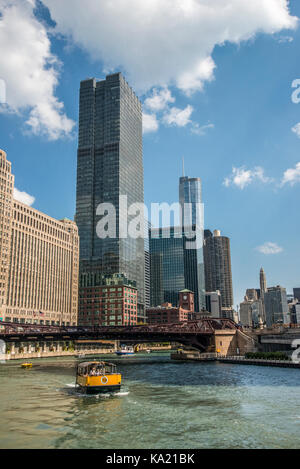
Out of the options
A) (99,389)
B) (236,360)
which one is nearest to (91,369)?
(99,389)

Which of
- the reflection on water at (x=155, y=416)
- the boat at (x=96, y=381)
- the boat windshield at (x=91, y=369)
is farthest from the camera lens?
the boat windshield at (x=91, y=369)

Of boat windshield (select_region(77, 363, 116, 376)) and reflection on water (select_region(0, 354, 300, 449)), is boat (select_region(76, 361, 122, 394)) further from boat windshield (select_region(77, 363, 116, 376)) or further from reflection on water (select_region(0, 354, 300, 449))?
reflection on water (select_region(0, 354, 300, 449))

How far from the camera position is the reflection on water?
Result: 33.2 metres

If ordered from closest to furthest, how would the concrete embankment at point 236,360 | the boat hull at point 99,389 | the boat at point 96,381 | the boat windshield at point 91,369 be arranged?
the boat hull at point 99,389 → the boat at point 96,381 → the boat windshield at point 91,369 → the concrete embankment at point 236,360

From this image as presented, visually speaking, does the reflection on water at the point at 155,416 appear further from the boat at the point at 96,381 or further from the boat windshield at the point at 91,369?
the boat windshield at the point at 91,369

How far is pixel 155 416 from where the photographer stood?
1687 inches

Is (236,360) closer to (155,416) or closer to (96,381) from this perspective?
(96,381)

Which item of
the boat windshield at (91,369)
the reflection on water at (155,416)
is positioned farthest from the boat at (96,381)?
the reflection on water at (155,416)

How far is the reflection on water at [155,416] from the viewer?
109ft

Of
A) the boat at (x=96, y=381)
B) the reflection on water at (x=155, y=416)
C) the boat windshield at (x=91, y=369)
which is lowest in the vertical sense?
the reflection on water at (x=155, y=416)

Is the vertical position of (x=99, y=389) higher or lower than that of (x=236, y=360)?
higher
